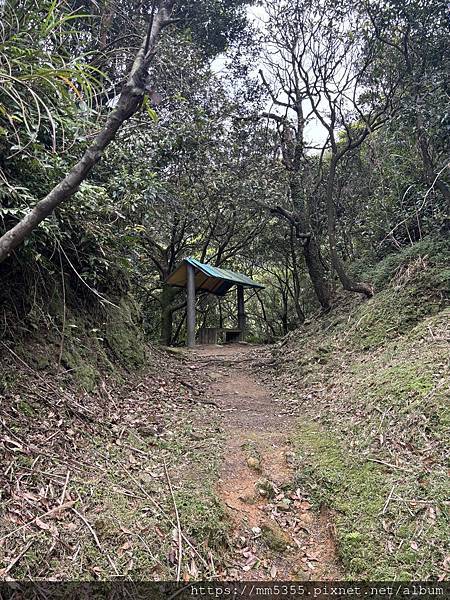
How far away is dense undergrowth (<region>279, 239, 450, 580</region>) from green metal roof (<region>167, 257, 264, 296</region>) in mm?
5256

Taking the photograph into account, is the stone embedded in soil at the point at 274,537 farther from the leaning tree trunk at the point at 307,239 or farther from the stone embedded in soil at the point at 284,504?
the leaning tree trunk at the point at 307,239

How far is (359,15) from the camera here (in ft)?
22.4

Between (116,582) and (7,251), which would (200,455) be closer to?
(116,582)

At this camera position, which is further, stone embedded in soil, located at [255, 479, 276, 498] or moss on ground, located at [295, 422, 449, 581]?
stone embedded in soil, located at [255, 479, 276, 498]

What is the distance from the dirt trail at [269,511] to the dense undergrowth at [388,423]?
5.6 inches

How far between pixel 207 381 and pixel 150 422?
270cm

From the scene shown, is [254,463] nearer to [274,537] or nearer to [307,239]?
[274,537]

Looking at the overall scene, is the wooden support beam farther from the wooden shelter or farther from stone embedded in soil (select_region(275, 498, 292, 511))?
stone embedded in soil (select_region(275, 498, 292, 511))

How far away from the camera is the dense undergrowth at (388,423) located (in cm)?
239

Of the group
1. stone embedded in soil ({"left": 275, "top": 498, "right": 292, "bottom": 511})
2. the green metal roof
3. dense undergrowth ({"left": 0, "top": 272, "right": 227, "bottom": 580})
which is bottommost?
stone embedded in soil ({"left": 275, "top": 498, "right": 292, "bottom": 511})

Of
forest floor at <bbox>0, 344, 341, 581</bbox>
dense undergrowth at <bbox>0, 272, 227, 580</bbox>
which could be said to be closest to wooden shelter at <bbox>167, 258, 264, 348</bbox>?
dense undergrowth at <bbox>0, 272, 227, 580</bbox>

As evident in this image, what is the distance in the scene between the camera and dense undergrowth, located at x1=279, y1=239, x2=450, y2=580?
239cm

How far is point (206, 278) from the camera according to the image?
40.4 ft

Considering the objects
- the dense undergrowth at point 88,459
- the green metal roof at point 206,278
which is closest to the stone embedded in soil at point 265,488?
the dense undergrowth at point 88,459
